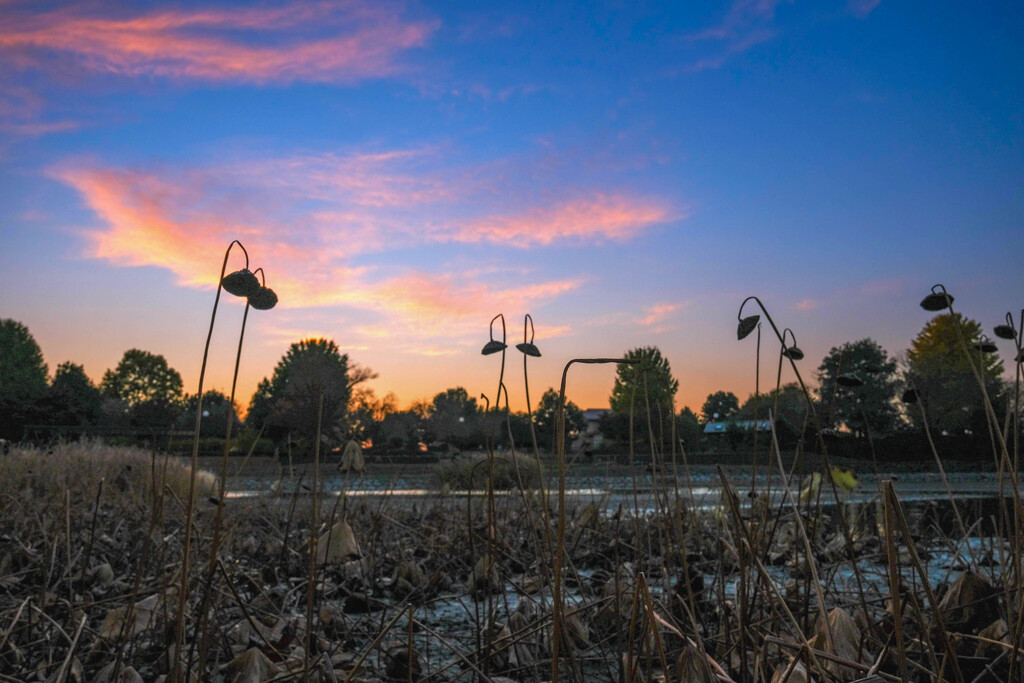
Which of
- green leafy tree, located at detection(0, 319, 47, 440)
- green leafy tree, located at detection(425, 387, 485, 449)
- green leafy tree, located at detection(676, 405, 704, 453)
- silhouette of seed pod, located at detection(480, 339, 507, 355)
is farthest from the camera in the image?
green leafy tree, located at detection(0, 319, 47, 440)

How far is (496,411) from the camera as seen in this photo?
1.65 metres

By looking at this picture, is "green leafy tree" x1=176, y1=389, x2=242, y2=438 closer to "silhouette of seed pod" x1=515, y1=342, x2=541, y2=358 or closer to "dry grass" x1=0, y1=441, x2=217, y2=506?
"dry grass" x1=0, y1=441, x2=217, y2=506

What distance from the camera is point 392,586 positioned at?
9.63ft

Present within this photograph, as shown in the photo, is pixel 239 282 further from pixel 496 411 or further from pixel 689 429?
pixel 689 429

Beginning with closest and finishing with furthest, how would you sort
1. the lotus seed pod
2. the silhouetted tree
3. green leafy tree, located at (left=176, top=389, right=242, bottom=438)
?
the lotus seed pod → the silhouetted tree → green leafy tree, located at (left=176, top=389, right=242, bottom=438)

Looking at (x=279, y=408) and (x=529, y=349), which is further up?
(x=279, y=408)

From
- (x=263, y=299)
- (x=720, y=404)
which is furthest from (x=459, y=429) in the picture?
(x=720, y=404)

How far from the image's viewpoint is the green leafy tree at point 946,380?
2157cm

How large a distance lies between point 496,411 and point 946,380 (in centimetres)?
3343

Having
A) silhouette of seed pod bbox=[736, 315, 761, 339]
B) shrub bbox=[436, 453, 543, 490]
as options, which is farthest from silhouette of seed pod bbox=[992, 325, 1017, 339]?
shrub bbox=[436, 453, 543, 490]

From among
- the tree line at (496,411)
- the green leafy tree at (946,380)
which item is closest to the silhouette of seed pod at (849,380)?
the tree line at (496,411)

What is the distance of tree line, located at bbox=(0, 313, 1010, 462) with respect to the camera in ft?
7.55

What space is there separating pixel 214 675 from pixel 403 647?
0.47 m

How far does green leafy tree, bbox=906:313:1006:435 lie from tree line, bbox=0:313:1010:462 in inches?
4.3
